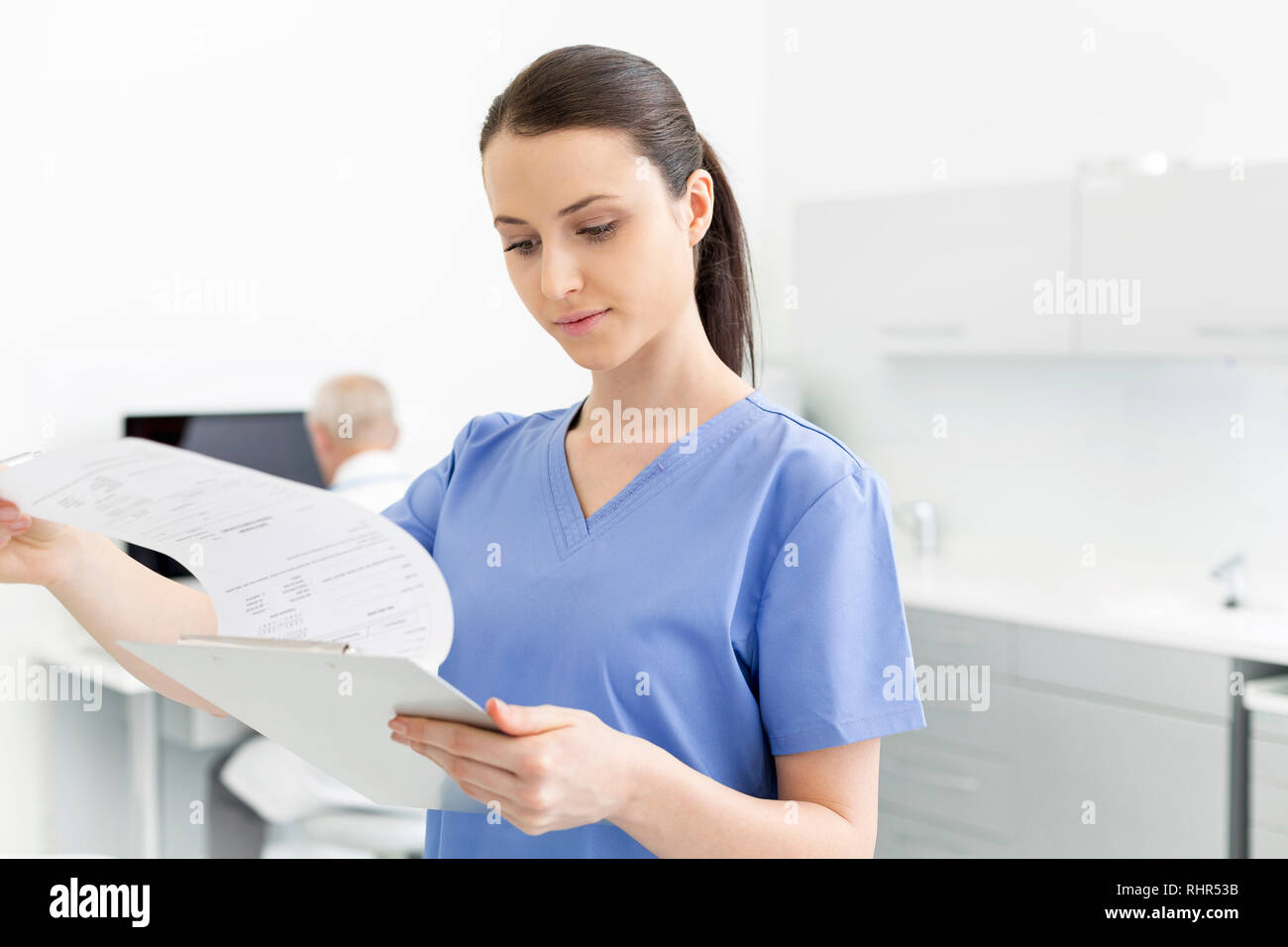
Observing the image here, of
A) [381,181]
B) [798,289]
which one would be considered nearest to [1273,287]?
[798,289]

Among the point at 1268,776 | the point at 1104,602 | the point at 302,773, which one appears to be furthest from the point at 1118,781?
the point at 302,773

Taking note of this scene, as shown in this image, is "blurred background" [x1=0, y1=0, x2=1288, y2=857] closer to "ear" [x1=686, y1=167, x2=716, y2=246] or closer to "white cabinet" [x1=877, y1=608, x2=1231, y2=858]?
"white cabinet" [x1=877, y1=608, x2=1231, y2=858]

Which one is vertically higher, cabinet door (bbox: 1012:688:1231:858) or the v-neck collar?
the v-neck collar

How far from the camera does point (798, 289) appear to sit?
3723 mm

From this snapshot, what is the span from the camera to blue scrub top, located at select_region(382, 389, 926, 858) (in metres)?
0.94

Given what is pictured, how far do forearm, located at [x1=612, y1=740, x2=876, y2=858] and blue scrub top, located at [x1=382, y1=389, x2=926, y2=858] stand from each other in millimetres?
62

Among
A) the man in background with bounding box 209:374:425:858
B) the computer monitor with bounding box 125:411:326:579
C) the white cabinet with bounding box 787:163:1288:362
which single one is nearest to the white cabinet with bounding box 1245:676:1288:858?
the white cabinet with bounding box 787:163:1288:362

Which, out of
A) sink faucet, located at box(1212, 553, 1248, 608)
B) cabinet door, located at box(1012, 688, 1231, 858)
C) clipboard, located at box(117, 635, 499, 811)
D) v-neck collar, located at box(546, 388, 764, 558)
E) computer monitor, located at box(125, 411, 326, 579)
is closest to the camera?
clipboard, located at box(117, 635, 499, 811)

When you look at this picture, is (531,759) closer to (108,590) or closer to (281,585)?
(281,585)

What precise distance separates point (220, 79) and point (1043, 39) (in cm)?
220

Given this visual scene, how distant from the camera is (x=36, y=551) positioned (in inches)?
38.2

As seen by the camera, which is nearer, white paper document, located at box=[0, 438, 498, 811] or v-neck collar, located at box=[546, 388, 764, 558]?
white paper document, located at box=[0, 438, 498, 811]

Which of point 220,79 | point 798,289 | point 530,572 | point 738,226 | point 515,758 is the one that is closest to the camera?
point 515,758

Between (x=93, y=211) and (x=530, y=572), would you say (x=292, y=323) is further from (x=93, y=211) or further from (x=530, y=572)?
(x=530, y=572)
